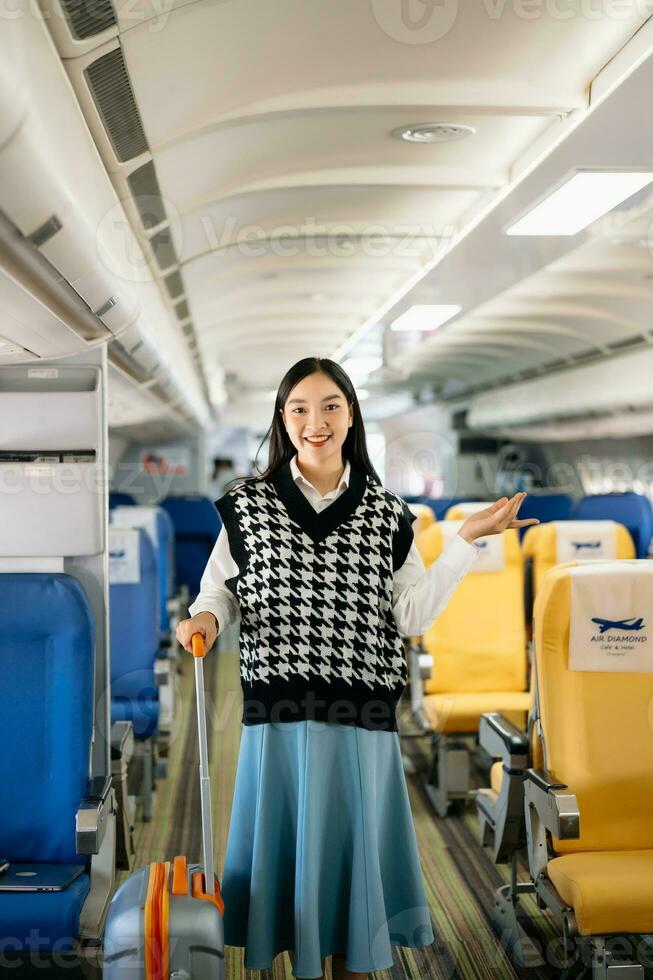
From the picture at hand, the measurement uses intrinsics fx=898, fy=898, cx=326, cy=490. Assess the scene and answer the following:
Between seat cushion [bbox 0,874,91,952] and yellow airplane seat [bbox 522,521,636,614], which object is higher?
yellow airplane seat [bbox 522,521,636,614]

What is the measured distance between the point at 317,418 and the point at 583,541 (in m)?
2.82

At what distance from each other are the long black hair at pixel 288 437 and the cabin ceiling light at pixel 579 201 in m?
1.25

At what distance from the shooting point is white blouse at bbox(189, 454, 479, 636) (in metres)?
2.34

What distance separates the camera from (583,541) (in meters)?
4.80

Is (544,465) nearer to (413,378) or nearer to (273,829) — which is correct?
(413,378)

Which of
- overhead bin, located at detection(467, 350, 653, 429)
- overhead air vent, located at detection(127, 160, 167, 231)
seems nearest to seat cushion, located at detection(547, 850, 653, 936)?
overhead air vent, located at detection(127, 160, 167, 231)

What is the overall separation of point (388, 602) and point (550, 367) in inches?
291

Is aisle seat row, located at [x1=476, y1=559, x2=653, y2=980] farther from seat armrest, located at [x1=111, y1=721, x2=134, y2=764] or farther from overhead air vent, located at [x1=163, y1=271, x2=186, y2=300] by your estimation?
overhead air vent, located at [x1=163, y1=271, x2=186, y2=300]

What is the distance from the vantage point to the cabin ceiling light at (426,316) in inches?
221

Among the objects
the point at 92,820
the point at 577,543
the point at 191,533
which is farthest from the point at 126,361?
the point at 191,533

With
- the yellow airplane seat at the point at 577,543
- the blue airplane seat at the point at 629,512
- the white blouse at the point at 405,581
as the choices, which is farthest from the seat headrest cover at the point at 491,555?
the blue airplane seat at the point at 629,512

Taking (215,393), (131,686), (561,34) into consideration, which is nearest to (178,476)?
(215,393)

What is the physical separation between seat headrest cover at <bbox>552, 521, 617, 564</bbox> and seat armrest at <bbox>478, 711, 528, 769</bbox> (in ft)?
5.17

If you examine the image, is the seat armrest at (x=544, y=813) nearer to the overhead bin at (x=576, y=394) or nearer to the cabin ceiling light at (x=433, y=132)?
the cabin ceiling light at (x=433, y=132)
